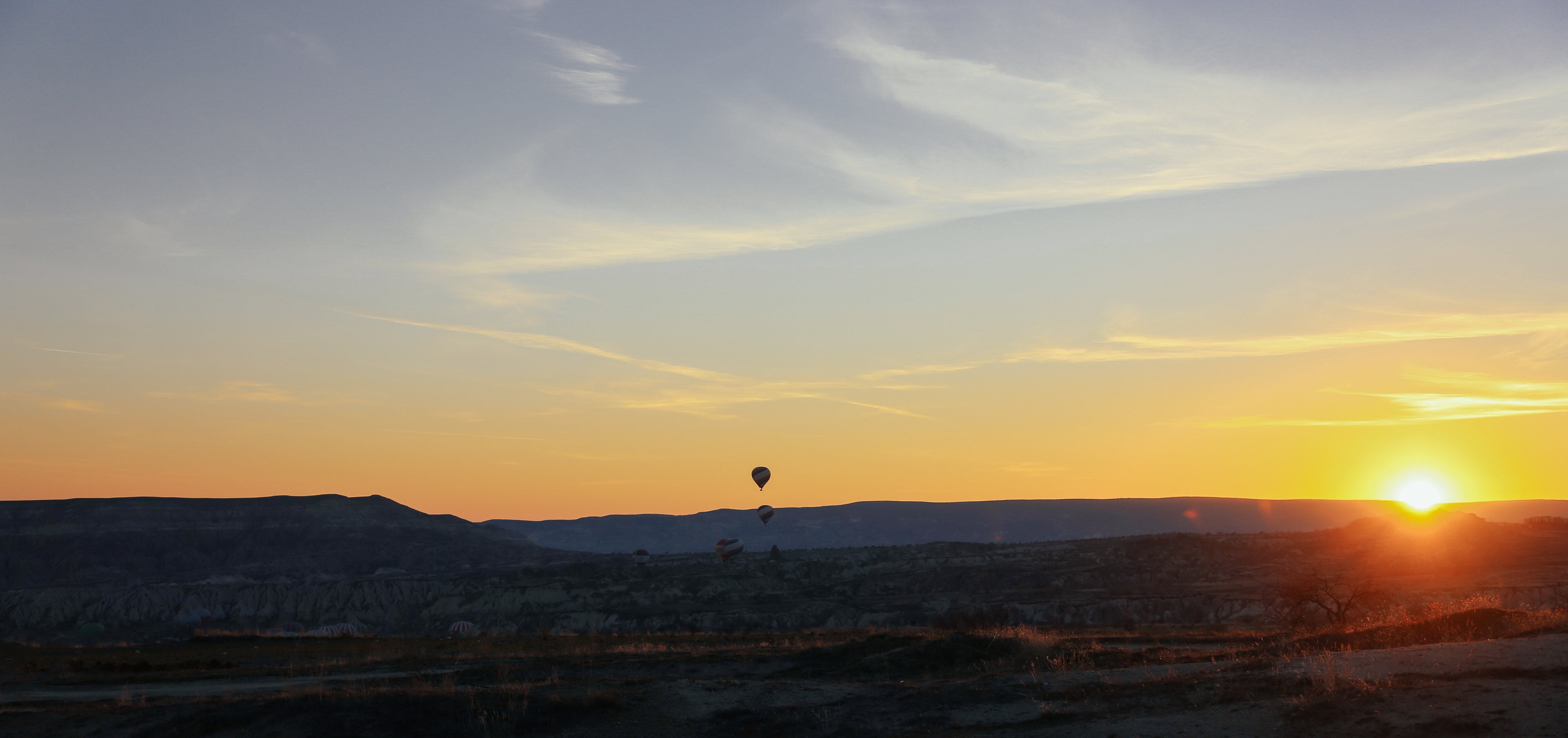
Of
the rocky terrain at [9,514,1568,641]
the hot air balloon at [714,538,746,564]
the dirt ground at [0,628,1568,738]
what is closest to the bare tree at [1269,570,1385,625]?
the rocky terrain at [9,514,1568,641]

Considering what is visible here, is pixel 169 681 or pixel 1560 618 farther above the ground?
pixel 1560 618

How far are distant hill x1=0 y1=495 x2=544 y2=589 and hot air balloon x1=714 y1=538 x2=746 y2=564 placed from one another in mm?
52893

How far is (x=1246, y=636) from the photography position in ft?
135

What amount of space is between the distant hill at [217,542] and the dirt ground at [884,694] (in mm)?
113418

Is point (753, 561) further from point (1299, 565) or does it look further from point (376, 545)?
point (376, 545)

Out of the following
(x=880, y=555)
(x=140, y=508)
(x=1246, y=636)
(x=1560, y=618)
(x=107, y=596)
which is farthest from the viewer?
(x=140, y=508)

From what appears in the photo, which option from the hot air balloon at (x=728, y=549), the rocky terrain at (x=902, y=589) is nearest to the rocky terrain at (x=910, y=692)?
the rocky terrain at (x=902, y=589)

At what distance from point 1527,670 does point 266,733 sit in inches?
929

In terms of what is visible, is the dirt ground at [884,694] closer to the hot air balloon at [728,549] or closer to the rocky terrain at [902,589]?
the rocky terrain at [902,589]

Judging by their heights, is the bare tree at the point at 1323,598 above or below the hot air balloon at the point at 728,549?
below

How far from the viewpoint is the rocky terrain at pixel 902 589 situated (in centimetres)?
6956

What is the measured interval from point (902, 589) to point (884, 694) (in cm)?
7477

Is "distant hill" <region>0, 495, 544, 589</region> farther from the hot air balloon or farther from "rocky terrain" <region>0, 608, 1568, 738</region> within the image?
"rocky terrain" <region>0, 608, 1568, 738</region>

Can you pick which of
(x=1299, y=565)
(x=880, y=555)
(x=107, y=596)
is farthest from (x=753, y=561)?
(x=107, y=596)
